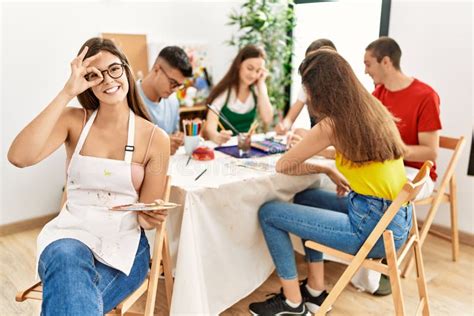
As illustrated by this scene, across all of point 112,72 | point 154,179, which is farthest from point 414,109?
point 112,72

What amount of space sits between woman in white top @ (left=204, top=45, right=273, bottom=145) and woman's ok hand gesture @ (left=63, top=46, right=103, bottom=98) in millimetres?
1284

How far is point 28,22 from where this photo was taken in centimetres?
256

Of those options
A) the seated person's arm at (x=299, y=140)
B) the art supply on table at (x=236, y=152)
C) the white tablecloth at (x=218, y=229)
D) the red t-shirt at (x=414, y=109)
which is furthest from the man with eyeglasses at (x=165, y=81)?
the red t-shirt at (x=414, y=109)

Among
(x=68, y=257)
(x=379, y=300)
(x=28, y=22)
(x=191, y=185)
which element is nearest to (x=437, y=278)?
(x=379, y=300)

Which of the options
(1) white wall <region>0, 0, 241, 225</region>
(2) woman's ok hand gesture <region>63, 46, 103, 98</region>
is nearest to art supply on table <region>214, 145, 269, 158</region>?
(2) woman's ok hand gesture <region>63, 46, 103, 98</region>

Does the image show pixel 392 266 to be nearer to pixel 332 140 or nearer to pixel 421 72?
pixel 332 140

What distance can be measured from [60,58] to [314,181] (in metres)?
1.92

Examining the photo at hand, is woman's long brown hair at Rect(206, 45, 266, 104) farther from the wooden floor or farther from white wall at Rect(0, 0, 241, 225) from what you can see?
the wooden floor

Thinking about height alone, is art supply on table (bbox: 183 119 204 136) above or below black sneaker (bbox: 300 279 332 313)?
above

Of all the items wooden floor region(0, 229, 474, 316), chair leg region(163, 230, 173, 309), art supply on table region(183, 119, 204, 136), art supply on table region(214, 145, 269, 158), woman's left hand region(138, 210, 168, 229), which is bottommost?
wooden floor region(0, 229, 474, 316)

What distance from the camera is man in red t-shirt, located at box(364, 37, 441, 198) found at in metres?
2.15

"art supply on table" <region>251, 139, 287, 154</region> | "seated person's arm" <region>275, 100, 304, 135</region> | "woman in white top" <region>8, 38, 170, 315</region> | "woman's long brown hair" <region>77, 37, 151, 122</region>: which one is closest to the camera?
"woman in white top" <region>8, 38, 170, 315</region>

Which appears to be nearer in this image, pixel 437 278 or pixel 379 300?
pixel 379 300

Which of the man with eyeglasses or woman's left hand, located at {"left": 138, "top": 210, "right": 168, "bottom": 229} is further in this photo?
the man with eyeglasses
